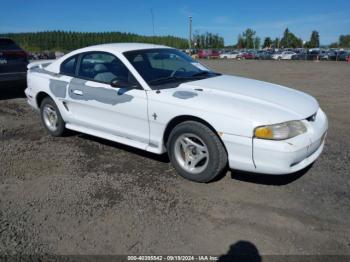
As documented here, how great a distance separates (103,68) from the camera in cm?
459

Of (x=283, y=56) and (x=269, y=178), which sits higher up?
(x=283, y=56)

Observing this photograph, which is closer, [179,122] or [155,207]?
[155,207]

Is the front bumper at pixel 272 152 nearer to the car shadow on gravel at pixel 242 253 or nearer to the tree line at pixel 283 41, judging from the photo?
the car shadow on gravel at pixel 242 253

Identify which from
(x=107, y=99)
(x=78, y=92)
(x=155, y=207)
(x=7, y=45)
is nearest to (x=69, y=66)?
(x=78, y=92)

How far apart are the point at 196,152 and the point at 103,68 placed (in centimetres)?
190

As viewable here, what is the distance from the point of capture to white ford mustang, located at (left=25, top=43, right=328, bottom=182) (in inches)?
129

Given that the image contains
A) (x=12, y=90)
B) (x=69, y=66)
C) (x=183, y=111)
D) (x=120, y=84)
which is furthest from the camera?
(x=12, y=90)

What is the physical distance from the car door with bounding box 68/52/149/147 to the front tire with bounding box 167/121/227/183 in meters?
0.46

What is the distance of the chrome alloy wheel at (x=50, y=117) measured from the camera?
5385 mm

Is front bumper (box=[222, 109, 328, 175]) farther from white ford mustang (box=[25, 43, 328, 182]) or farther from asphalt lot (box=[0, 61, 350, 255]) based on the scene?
asphalt lot (box=[0, 61, 350, 255])

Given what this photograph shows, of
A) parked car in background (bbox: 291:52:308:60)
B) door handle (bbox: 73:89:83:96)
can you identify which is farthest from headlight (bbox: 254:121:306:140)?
parked car in background (bbox: 291:52:308:60)

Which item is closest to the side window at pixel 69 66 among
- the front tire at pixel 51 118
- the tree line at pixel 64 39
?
the front tire at pixel 51 118

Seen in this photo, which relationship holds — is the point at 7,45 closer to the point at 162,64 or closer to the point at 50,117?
the point at 50,117

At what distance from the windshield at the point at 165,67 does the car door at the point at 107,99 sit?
0.19 m
